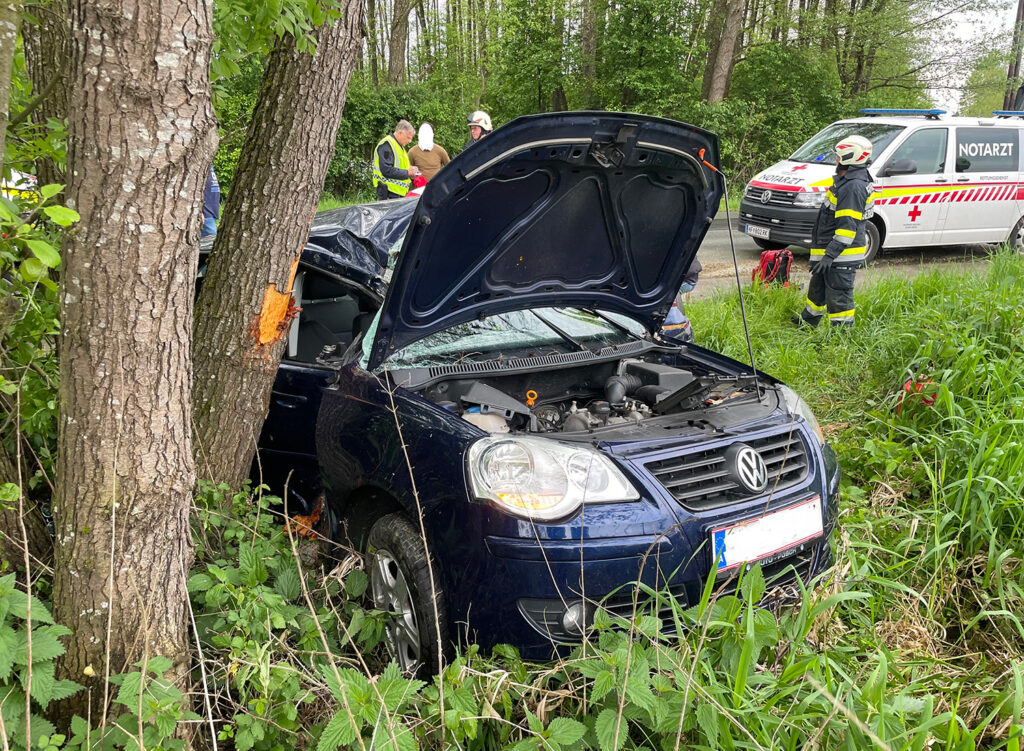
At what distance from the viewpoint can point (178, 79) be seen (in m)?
1.76

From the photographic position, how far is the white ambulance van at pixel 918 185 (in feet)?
30.6

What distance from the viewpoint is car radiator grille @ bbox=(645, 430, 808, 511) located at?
2381 millimetres

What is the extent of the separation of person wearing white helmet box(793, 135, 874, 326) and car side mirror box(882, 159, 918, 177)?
3496mm

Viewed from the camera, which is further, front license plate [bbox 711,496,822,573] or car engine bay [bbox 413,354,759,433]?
car engine bay [bbox 413,354,759,433]

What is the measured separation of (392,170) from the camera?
8586 mm

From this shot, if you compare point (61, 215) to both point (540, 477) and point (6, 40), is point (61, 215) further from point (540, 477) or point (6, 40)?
point (540, 477)

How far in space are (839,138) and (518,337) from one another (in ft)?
27.8

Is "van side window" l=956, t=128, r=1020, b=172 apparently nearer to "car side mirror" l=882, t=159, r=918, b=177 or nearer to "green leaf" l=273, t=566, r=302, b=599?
"car side mirror" l=882, t=159, r=918, b=177

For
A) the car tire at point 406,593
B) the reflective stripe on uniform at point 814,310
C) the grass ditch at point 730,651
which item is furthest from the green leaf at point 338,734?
the reflective stripe on uniform at point 814,310

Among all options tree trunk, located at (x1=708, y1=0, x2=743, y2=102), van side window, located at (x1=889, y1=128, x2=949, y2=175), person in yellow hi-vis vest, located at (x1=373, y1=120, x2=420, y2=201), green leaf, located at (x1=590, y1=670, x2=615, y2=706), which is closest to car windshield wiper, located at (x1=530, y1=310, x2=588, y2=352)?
green leaf, located at (x1=590, y1=670, x2=615, y2=706)

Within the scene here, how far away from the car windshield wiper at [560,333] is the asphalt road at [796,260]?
14.5 ft

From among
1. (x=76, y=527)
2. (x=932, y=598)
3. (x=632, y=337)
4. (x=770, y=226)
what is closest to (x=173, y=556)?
(x=76, y=527)

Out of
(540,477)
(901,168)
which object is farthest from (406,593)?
(901,168)

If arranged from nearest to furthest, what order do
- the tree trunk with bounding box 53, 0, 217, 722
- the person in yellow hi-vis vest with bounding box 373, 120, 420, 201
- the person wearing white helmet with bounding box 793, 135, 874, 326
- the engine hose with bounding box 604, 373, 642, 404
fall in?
the tree trunk with bounding box 53, 0, 217, 722 → the engine hose with bounding box 604, 373, 642, 404 → the person wearing white helmet with bounding box 793, 135, 874, 326 → the person in yellow hi-vis vest with bounding box 373, 120, 420, 201
